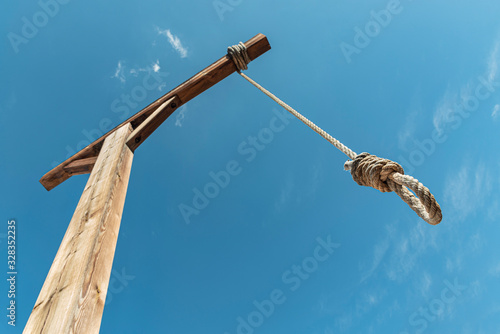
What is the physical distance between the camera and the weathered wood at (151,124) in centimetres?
221

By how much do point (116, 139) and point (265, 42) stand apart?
168 centimetres

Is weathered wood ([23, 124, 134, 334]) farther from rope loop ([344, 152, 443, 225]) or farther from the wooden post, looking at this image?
rope loop ([344, 152, 443, 225])

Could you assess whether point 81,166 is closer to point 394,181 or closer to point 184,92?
point 184,92

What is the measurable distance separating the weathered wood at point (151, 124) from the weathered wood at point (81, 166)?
1.79ft

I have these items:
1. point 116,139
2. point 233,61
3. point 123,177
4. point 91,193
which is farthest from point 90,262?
point 233,61

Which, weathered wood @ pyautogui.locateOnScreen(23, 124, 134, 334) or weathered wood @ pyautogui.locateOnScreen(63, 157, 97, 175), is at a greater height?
weathered wood @ pyautogui.locateOnScreen(63, 157, 97, 175)

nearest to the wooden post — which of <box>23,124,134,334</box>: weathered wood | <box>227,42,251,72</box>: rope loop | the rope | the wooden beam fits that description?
<box>23,124,134,334</box>: weathered wood

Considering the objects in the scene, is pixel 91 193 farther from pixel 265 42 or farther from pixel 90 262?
pixel 265 42

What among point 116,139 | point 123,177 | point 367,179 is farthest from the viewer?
point 116,139

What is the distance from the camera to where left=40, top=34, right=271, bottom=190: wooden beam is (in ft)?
8.54

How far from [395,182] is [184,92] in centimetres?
211

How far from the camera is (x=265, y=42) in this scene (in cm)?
288

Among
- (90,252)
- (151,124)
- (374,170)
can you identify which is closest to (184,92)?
(151,124)

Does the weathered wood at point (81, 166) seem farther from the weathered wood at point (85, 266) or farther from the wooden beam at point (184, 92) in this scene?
the weathered wood at point (85, 266)
